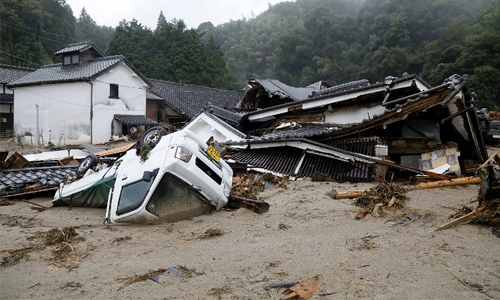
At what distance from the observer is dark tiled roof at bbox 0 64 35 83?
27844 millimetres

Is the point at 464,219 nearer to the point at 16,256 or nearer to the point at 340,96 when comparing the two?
the point at 16,256

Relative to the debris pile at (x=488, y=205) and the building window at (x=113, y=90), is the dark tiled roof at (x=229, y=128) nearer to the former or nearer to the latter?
the debris pile at (x=488, y=205)

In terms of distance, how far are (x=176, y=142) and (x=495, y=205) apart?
16.8ft

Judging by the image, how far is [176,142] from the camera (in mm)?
6367

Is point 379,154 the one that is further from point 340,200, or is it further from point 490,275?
point 490,275

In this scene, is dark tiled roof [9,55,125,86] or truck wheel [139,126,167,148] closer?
truck wheel [139,126,167,148]

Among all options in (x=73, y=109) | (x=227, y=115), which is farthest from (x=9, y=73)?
(x=227, y=115)

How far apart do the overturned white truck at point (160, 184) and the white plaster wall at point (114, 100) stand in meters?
19.1

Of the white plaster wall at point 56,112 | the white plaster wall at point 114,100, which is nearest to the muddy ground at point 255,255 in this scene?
the white plaster wall at point 114,100

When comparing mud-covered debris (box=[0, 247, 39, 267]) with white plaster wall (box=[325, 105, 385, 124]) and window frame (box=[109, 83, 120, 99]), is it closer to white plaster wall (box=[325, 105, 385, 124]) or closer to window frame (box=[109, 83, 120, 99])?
white plaster wall (box=[325, 105, 385, 124])

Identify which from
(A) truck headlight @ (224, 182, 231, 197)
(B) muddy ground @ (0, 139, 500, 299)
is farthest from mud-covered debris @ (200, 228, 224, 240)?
(A) truck headlight @ (224, 182, 231, 197)

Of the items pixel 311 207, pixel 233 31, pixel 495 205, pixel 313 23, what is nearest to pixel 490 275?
pixel 495 205

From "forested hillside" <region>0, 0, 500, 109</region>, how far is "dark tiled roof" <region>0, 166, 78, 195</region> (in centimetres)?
3043

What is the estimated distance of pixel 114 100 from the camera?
84.7 feet
